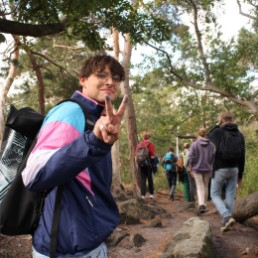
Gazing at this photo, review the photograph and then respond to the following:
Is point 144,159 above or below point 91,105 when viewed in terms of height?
below

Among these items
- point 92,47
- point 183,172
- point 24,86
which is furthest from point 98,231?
point 24,86

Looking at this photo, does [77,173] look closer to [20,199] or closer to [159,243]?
[20,199]

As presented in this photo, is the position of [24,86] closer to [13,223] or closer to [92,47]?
[92,47]

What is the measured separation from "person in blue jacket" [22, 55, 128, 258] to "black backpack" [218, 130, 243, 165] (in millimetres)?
3751

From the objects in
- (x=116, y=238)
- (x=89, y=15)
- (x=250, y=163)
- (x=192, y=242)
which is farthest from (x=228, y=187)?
(x=250, y=163)

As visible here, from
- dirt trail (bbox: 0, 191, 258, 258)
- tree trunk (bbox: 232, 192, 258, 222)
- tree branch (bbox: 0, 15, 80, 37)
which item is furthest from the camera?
tree trunk (bbox: 232, 192, 258, 222)

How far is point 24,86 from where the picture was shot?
11.5 meters

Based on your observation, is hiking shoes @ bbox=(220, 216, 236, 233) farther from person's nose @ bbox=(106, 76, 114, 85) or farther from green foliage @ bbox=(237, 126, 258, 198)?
person's nose @ bbox=(106, 76, 114, 85)

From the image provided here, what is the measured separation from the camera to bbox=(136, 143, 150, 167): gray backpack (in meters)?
8.03

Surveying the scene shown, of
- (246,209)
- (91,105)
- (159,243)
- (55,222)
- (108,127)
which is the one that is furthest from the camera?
(246,209)

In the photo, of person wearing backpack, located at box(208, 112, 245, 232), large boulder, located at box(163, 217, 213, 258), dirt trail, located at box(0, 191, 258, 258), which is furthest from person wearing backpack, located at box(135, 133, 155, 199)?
large boulder, located at box(163, 217, 213, 258)

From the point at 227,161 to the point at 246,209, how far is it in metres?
1.42

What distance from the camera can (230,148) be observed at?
468cm

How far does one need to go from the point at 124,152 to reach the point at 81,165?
44.6 feet
